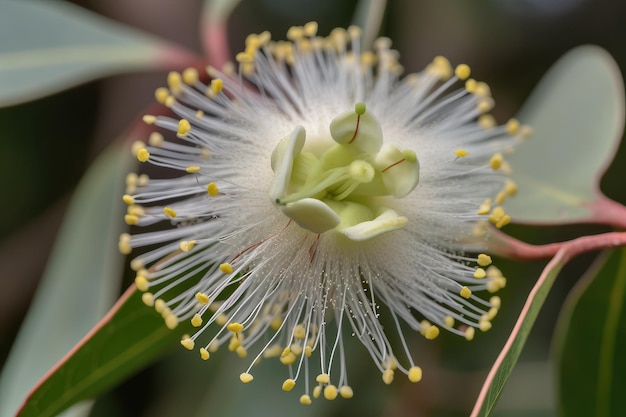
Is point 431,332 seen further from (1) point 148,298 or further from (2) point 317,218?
(1) point 148,298

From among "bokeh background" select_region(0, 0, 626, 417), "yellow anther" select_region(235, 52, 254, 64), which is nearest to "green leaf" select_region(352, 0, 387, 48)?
"bokeh background" select_region(0, 0, 626, 417)

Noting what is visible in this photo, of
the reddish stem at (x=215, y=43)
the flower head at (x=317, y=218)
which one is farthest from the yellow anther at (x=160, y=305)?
the reddish stem at (x=215, y=43)

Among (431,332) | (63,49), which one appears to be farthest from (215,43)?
(431,332)

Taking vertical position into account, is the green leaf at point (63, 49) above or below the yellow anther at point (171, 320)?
above

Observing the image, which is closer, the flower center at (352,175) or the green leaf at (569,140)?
the flower center at (352,175)

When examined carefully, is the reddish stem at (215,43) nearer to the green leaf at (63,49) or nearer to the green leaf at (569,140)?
the green leaf at (63,49)

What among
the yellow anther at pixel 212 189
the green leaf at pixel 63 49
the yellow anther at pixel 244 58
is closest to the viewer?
the yellow anther at pixel 212 189

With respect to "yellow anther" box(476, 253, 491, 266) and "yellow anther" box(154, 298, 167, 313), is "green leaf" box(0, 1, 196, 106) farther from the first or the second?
"yellow anther" box(476, 253, 491, 266)
